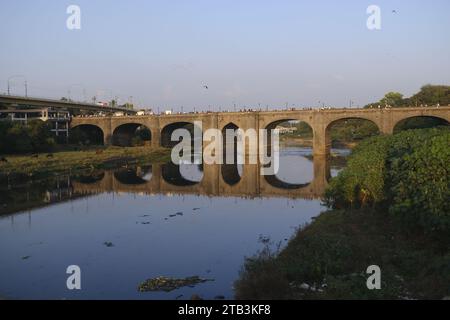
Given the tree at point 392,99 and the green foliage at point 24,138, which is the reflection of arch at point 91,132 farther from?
the tree at point 392,99

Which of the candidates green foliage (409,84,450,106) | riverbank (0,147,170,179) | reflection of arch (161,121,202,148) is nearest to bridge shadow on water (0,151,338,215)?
riverbank (0,147,170,179)

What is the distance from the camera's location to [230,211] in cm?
2653

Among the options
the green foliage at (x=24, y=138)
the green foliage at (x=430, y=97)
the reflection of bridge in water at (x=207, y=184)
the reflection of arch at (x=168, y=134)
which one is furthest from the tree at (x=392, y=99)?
the green foliage at (x=24, y=138)

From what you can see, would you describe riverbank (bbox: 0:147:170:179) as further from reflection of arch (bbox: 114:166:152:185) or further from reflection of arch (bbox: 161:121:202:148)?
reflection of arch (bbox: 161:121:202:148)

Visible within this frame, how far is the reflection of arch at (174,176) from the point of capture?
39.9 meters

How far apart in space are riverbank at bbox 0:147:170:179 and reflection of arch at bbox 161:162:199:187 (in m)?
6.34

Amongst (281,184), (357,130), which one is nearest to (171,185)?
(281,184)

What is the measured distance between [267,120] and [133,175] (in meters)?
24.7

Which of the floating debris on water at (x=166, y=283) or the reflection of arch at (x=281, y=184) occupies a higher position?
the reflection of arch at (x=281, y=184)

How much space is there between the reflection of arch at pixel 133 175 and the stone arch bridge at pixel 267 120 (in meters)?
18.2

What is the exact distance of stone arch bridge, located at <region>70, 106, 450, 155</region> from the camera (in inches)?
2238

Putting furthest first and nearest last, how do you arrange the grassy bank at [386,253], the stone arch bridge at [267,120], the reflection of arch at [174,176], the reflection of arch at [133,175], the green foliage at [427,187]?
the stone arch bridge at [267,120]
the reflection of arch at [133,175]
the reflection of arch at [174,176]
the green foliage at [427,187]
the grassy bank at [386,253]

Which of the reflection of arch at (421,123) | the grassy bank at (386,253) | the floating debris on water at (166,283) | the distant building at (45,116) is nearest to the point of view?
the grassy bank at (386,253)
